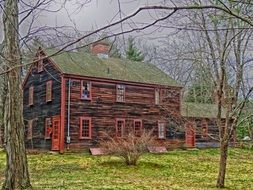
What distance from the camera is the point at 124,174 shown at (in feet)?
57.8

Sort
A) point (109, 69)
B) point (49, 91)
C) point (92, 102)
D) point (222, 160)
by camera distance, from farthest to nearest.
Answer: point (109, 69), point (49, 91), point (92, 102), point (222, 160)

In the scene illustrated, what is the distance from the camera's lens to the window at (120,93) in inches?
1152

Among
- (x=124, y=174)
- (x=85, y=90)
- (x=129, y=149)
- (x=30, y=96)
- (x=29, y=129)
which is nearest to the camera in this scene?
(x=124, y=174)

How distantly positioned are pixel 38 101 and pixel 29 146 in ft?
12.2

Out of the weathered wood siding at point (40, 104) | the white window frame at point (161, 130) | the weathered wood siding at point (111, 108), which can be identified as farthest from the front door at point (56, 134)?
the white window frame at point (161, 130)

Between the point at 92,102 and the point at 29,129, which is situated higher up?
the point at 92,102

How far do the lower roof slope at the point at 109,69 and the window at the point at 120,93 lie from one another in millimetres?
580

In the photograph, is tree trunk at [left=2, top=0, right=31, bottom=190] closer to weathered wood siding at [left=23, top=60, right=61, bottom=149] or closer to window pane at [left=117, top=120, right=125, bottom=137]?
weathered wood siding at [left=23, top=60, right=61, bottom=149]

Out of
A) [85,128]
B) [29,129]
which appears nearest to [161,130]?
[85,128]

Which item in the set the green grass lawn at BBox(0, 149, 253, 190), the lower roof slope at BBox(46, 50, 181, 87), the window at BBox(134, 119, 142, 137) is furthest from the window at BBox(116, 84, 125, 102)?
the green grass lawn at BBox(0, 149, 253, 190)

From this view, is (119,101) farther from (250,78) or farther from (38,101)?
(250,78)

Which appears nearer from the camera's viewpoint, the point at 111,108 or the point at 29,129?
the point at 111,108

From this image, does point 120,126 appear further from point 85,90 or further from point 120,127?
point 85,90

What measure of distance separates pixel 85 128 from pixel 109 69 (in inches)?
197
